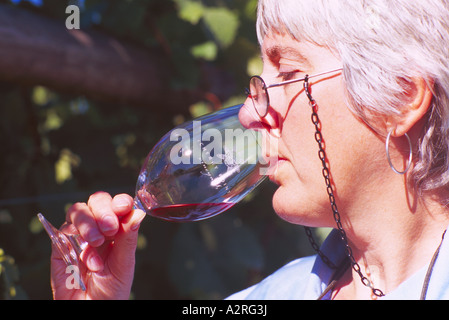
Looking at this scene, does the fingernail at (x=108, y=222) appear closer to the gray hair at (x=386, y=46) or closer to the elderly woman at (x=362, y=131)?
the elderly woman at (x=362, y=131)

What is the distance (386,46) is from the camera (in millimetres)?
1083

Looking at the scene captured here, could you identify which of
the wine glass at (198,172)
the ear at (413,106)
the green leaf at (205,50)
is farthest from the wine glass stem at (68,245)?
the green leaf at (205,50)

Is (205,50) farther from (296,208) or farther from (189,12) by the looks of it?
(296,208)

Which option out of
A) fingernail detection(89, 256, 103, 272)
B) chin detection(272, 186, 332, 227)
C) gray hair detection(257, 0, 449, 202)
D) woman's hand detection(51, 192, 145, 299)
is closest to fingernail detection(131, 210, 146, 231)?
woman's hand detection(51, 192, 145, 299)

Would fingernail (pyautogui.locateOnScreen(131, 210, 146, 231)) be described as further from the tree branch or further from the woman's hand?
the tree branch

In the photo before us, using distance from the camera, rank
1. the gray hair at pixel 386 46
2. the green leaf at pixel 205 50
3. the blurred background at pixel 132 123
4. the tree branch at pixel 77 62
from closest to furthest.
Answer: the gray hair at pixel 386 46, the tree branch at pixel 77 62, the blurred background at pixel 132 123, the green leaf at pixel 205 50

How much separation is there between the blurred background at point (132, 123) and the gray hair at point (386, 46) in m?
1.17

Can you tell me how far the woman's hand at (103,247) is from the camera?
3.83 feet

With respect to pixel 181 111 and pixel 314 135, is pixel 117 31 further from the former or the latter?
pixel 314 135

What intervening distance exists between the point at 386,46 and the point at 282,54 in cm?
22

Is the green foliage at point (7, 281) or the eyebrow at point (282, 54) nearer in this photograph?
the eyebrow at point (282, 54)

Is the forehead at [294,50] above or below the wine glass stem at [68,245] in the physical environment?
above

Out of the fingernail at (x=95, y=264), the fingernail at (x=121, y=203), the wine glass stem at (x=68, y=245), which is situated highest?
the fingernail at (x=121, y=203)

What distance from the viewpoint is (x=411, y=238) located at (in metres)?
1.19
